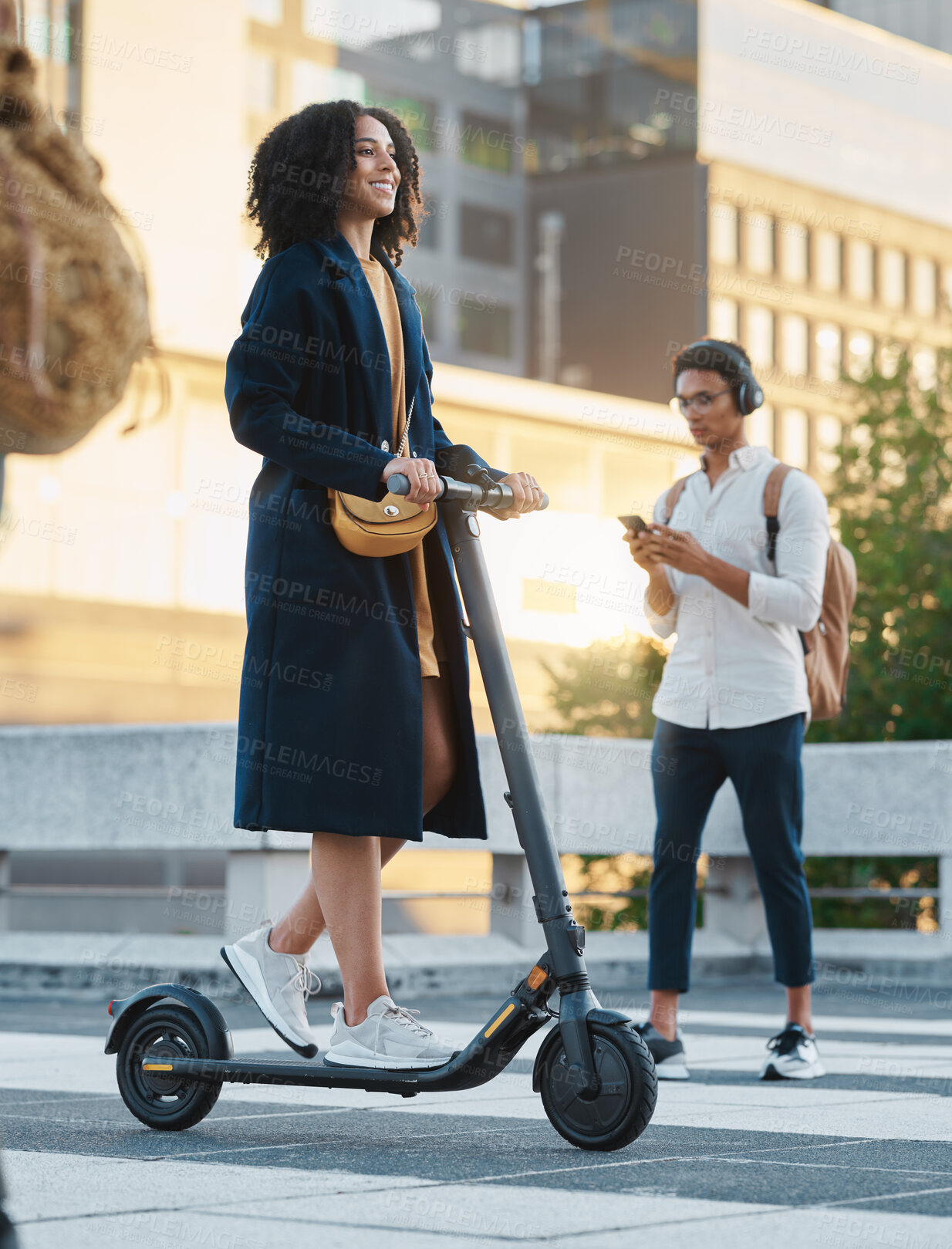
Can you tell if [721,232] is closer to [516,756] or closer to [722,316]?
[722,316]

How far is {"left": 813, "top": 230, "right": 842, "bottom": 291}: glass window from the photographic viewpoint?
72750 mm

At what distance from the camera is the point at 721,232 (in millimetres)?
69438

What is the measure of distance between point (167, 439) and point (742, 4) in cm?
3445

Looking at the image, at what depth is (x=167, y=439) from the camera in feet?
150

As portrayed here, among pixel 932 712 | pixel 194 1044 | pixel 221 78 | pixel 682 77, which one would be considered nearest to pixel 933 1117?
pixel 194 1044

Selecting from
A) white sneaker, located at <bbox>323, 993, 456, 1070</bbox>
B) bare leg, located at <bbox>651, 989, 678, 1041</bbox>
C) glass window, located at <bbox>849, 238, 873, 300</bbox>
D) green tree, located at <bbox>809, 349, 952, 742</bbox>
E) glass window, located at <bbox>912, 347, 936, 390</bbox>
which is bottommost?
bare leg, located at <bbox>651, 989, 678, 1041</bbox>

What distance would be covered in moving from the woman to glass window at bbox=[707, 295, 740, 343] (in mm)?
64948

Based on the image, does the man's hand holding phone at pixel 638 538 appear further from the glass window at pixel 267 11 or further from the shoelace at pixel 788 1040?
the glass window at pixel 267 11

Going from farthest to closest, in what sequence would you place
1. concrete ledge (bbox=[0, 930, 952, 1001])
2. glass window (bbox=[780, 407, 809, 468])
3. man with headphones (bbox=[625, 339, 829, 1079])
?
glass window (bbox=[780, 407, 809, 468])
concrete ledge (bbox=[0, 930, 952, 1001])
man with headphones (bbox=[625, 339, 829, 1079])

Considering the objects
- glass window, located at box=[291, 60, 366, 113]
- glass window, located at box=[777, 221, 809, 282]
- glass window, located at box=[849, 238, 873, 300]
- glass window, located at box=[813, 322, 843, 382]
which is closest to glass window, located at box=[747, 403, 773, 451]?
glass window, located at box=[813, 322, 843, 382]

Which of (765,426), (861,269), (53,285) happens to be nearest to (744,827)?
(53,285)

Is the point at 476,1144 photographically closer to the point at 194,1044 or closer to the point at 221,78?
the point at 194,1044

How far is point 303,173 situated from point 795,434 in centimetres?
6885

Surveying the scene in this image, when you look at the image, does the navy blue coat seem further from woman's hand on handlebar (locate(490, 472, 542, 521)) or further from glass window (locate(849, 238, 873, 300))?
glass window (locate(849, 238, 873, 300))
